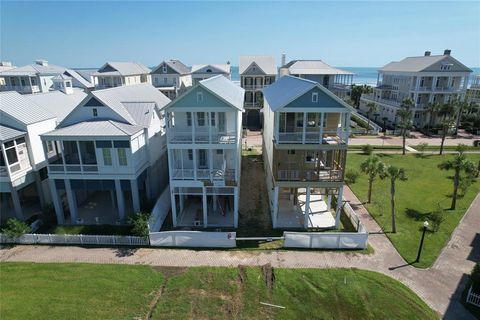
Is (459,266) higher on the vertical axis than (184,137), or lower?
lower

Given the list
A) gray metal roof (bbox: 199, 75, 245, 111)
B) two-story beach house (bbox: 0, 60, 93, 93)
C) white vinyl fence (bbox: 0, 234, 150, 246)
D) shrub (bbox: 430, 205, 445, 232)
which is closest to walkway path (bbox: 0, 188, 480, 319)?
white vinyl fence (bbox: 0, 234, 150, 246)

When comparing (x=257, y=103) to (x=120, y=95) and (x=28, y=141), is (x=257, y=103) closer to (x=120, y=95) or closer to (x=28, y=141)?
(x=120, y=95)

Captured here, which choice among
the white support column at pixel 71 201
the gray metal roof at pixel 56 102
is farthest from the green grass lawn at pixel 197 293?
the gray metal roof at pixel 56 102

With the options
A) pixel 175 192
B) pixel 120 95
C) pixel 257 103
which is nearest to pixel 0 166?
pixel 120 95

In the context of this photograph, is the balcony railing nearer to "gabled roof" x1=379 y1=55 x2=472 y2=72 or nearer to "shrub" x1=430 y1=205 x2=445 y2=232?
"shrub" x1=430 y1=205 x2=445 y2=232

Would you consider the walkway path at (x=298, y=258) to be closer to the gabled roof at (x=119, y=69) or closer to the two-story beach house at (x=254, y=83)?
the two-story beach house at (x=254, y=83)

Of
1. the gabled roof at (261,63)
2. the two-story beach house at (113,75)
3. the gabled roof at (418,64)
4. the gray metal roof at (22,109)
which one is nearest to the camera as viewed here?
the gray metal roof at (22,109)

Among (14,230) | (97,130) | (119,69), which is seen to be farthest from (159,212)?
(119,69)

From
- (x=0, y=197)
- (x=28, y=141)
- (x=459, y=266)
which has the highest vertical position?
(x=28, y=141)
